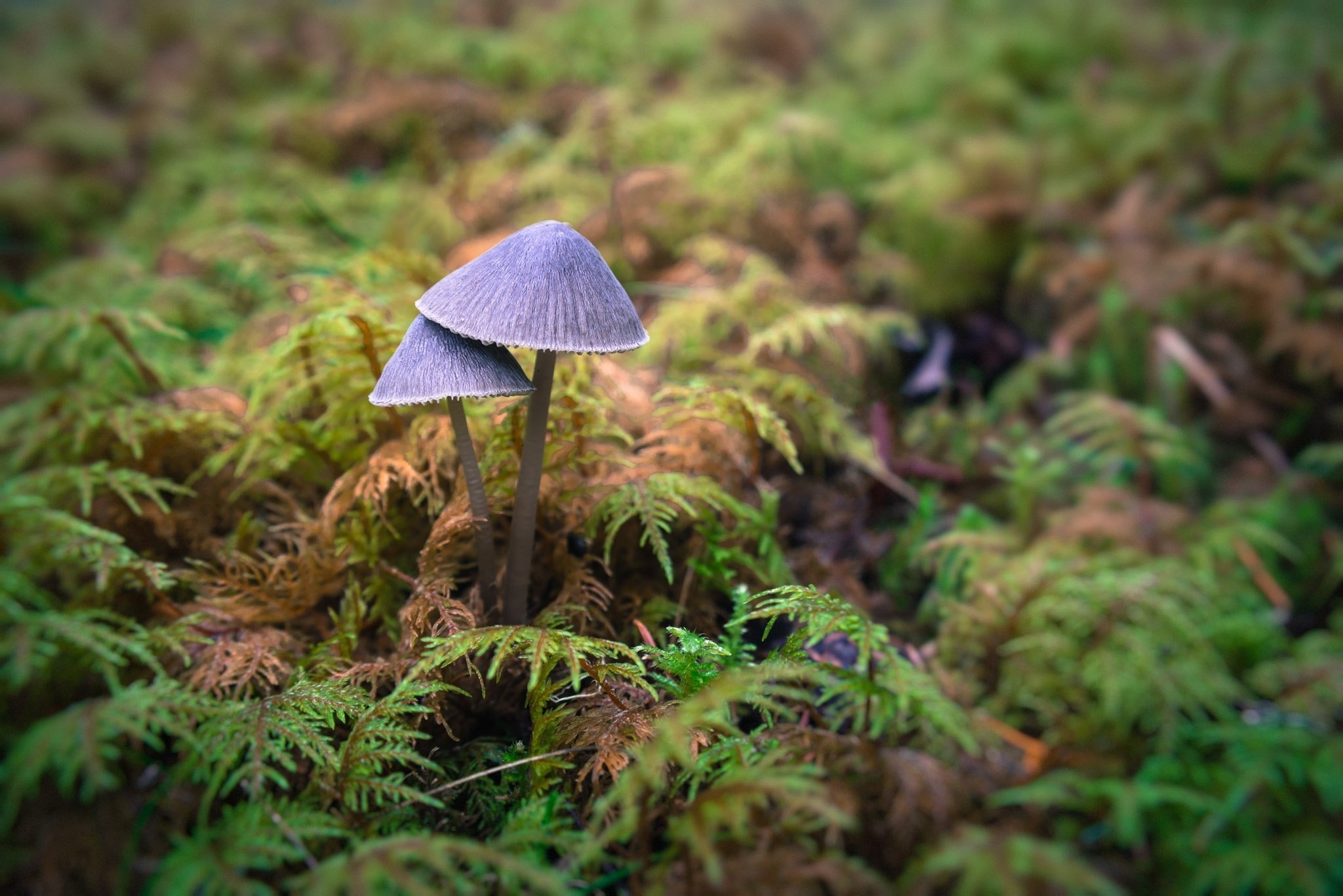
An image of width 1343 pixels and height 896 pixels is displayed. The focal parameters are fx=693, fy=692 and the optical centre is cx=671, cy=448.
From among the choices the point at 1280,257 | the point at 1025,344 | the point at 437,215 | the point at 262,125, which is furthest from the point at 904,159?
the point at 262,125

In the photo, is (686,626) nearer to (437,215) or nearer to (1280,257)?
(437,215)

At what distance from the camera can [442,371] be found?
3.72ft

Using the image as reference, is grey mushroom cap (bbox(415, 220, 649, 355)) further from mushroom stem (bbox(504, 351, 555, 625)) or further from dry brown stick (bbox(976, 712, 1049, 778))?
dry brown stick (bbox(976, 712, 1049, 778))

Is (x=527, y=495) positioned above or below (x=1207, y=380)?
above

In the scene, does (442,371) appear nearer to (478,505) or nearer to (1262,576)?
(478,505)

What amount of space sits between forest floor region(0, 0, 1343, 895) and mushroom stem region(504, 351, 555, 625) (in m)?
0.10

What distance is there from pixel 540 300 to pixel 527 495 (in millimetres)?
382

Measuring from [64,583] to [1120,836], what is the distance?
206 centimetres

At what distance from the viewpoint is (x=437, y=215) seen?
2891 mm

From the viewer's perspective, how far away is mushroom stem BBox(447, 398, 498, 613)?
125 centimetres

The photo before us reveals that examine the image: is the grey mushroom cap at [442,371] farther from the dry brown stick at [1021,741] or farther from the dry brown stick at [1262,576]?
the dry brown stick at [1262,576]

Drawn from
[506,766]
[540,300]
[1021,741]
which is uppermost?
[540,300]

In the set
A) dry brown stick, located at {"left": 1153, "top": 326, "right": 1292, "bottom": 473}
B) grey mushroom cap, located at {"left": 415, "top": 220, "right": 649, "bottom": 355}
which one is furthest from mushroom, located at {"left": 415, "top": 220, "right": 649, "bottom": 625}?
dry brown stick, located at {"left": 1153, "top": 326, "right": 1292, "bottom": 473}

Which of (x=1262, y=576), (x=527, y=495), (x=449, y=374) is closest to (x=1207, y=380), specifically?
(x=1262, y=576)
